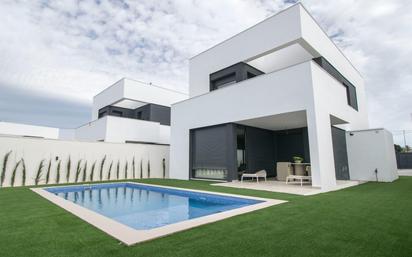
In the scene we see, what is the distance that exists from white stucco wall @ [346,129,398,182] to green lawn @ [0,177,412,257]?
8.35 m

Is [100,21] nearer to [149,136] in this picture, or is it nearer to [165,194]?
[165,194]

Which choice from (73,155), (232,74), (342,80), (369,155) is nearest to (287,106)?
(232,74)

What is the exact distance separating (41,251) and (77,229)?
843 millimetres

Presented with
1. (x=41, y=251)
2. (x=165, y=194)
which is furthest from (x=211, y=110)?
(x=41, y=251)

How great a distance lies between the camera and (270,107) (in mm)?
9328

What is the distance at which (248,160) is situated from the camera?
37.2 ft

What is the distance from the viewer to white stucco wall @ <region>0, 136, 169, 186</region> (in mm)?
10195

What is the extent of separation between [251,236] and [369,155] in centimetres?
1182

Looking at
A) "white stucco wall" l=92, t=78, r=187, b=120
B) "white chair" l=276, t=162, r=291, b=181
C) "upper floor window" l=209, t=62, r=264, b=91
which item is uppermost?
"white stucco wall" l=92, t=78, r=187, b=120

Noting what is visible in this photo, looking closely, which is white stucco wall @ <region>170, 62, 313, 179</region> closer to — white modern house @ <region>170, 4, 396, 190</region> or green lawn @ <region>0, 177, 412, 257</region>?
white modern house @ <region>170, 4, 396, 190</region>

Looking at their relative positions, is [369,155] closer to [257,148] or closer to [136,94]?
[257,148]

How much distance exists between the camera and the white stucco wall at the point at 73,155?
10195 millimetres

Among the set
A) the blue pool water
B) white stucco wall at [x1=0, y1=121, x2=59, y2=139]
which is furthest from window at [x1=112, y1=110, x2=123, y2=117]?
white stucco wall at [x1=0, y1=121, x2=59, y2=139]

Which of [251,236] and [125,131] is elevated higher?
[125,131]
